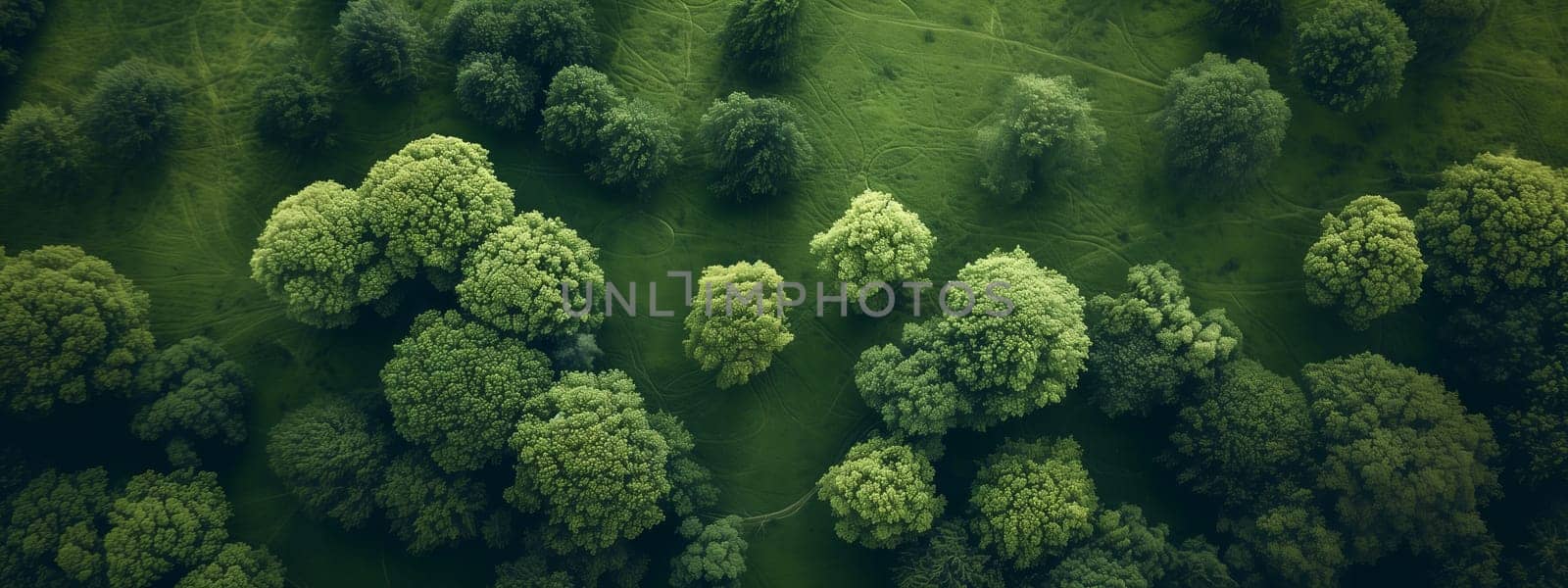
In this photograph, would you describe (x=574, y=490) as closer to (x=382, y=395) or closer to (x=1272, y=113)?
(x=382, y=395)

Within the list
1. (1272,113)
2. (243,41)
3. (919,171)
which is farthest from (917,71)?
(243,41)

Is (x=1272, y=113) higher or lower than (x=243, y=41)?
lower

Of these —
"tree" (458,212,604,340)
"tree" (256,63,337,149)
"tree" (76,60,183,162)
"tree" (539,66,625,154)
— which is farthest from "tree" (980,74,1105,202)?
"tree" (76,60,183,162)

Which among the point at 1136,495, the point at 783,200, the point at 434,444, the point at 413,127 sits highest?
the point at 413,127

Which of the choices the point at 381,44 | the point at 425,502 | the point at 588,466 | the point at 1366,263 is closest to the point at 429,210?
the point at 381,44

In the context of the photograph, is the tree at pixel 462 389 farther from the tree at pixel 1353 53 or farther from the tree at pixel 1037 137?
the tree at pixel 1353 53

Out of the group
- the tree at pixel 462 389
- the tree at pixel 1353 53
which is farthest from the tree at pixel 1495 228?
the tree at pixel 462 389
